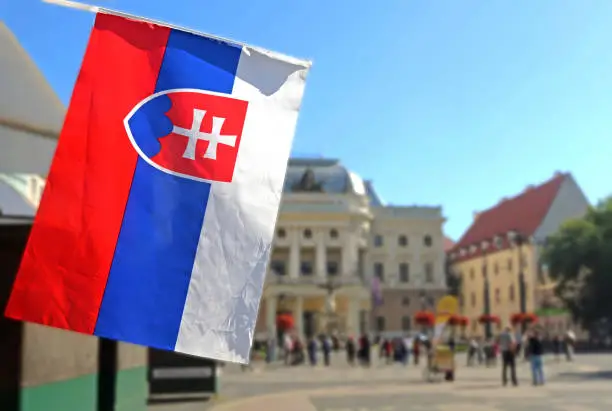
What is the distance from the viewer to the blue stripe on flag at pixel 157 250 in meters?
3.73

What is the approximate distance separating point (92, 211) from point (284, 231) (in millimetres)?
81622

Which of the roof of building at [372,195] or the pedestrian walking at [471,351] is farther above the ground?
the roof of building at [372,195]

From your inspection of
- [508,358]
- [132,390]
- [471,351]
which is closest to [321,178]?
[471,351]

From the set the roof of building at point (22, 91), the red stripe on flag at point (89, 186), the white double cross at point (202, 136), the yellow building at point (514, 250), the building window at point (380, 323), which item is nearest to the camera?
the red stripe on flag at point (89, 186)

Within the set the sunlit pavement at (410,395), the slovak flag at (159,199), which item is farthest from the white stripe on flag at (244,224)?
the sunlit pavement at (410,395)

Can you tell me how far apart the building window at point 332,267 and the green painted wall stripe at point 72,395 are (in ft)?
244

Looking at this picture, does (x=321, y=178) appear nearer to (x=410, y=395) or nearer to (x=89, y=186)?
(x=410, y=395)

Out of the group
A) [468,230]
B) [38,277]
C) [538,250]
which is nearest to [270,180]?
[38,277]

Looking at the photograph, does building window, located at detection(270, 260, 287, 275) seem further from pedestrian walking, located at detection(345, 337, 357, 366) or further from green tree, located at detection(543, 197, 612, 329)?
pedestrian walking, located at detection(345, 337, 357, 366)

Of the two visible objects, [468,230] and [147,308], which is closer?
[147,308]

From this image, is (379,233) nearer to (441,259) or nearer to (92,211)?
(441,259)

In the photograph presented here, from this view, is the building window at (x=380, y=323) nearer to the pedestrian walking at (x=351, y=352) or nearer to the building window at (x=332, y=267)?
the building window at (x=332, y=267)

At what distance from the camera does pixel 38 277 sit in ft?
11.8

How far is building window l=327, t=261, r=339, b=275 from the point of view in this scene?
285 feet
